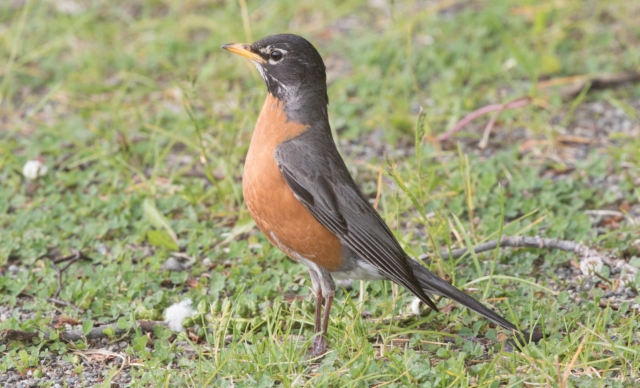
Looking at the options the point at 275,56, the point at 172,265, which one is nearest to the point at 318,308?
the point at 172,265

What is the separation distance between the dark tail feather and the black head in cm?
104

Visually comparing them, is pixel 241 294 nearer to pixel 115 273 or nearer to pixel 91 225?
pixel 115 273

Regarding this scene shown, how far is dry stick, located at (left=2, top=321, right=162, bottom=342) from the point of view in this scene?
409 cm

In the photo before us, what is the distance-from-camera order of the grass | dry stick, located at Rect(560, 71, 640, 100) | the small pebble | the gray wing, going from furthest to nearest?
dry stick, located at Rect(560, 71, 640, 100)
the small pebble
the gray wing
the grass

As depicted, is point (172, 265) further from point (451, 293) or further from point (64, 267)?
point (451, 293)

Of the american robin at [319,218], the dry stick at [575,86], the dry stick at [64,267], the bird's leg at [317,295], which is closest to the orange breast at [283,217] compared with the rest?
the american robin at [319,218]

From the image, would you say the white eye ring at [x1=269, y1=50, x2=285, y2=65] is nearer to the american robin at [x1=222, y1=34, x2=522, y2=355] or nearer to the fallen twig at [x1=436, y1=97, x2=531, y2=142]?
the american robin at [x1=222, y1=34, x2=522, y2=355]

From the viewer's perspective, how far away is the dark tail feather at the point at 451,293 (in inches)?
157

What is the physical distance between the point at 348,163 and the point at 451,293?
2.20 meters

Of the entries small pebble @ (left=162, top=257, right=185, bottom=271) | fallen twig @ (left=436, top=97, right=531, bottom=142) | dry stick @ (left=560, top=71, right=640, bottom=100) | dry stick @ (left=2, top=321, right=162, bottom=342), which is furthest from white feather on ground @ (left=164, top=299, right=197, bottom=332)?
dry stick @ (left=560, top=71, right=640, bottom=100)

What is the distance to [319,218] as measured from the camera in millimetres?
4160

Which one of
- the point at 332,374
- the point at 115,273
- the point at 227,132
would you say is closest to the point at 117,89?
the point at 227,132

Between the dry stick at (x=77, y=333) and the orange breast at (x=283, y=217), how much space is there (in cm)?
78

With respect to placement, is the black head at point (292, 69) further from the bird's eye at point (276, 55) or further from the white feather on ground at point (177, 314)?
the white feather on ground at point (177, 314)
